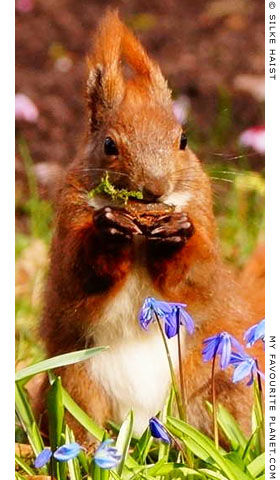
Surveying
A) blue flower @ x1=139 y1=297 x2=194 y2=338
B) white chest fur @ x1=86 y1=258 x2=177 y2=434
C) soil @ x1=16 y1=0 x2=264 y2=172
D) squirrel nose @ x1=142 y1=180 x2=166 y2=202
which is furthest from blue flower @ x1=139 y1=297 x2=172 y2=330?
soil @ x1=16 y1=0 x2=264 y2=172

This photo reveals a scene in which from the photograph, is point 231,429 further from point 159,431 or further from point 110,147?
point 110,147

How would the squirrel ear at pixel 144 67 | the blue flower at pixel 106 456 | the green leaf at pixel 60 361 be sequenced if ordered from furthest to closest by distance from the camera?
the squirrel ear at pixel 144 67, the green leaf at pixel 60 361, the blue flower at pixel 106 456

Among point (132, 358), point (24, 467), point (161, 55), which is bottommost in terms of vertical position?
point (24, 467)

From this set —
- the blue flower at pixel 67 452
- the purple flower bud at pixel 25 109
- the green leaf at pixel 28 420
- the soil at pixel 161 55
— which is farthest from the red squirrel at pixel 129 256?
the purple flower bud at pixel 25 109

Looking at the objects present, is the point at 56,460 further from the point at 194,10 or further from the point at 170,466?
the point at 194,10

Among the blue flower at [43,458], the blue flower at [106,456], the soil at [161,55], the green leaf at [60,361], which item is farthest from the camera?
the soil at [161,55]

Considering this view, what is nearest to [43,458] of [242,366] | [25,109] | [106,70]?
[242,366]

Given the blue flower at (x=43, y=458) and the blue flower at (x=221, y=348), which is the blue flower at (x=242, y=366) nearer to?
the blue flower at (x=221, y=348)
